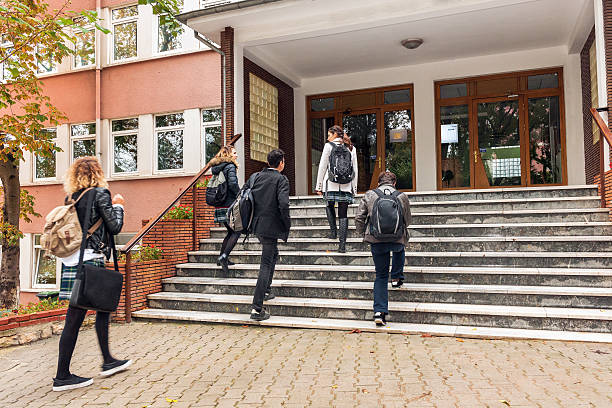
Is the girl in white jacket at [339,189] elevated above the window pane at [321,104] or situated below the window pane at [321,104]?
below

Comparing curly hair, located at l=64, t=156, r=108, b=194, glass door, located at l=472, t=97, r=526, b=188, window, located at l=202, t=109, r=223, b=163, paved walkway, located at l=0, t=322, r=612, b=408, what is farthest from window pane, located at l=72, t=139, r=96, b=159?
curly hair, located at l=64, t=156, r=108, b=194

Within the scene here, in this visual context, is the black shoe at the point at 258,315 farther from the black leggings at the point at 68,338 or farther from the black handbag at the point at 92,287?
the black leggings at the point at 68,338

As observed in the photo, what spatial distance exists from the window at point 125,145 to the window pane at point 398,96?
718 centimetres

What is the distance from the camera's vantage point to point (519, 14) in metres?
9.71

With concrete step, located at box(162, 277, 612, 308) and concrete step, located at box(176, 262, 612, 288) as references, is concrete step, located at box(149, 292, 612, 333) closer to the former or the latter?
concrete step, located at box(162, 277, 612, 308)

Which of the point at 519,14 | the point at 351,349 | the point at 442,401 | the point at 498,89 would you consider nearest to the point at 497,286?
the point at 351,349

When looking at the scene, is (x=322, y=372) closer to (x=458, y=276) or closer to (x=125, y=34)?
(x=458, y=276)

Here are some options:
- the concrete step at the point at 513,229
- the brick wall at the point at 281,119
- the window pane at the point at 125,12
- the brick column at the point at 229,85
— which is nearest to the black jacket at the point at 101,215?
the concrete step at the point at 513,229

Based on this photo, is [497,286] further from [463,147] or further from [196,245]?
[463,147]

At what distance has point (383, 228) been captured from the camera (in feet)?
18.0

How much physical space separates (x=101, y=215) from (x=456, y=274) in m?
4.31

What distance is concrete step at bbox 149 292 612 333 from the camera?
5320 millimetres

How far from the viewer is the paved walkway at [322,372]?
12.3ft

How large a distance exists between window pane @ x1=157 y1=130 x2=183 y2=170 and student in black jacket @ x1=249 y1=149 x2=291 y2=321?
28.4ft
